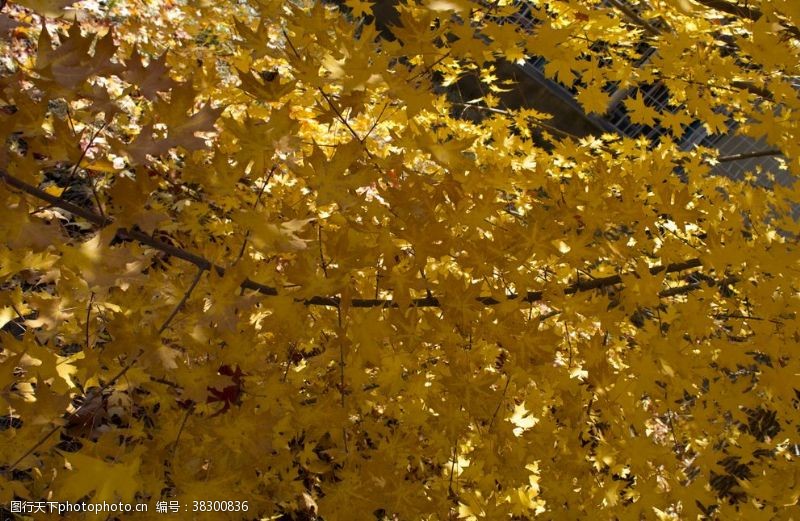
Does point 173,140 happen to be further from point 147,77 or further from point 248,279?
point 248,279

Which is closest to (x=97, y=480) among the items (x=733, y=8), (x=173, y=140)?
(x=173, y=140)

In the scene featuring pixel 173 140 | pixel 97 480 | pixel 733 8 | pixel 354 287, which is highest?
pixel 733 8

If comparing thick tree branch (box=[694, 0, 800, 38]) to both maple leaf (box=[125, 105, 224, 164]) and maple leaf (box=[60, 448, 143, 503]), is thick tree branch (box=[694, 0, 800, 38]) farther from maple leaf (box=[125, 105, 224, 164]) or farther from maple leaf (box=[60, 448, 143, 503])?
maple leaf (box=[60, 448, 143, 503])

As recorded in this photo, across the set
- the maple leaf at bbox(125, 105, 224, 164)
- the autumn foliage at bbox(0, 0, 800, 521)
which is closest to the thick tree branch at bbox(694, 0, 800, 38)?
the autumn foliage at bbox(0, 0, 800, 521)

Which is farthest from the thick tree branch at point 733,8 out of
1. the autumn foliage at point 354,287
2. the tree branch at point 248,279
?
the tree branch at point 248,279

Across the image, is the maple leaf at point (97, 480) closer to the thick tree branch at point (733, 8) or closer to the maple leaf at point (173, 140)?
the maple leaf at point (173, 140)

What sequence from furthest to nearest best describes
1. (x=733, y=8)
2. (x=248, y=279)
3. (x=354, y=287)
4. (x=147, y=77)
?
1. (x=733, y=8)
2. (x=354, y=287)
3. (x=248, y=279)
4. (x=147, y=77)

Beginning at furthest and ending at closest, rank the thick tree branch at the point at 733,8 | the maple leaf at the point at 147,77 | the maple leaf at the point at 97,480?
the thick tree branch at the point at 733,8 < the maple leaf at the point at 147,77 < the maple leaf at the point at 97,480

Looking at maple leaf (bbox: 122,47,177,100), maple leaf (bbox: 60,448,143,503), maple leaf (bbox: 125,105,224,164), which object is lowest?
maple leaf (bbox: 60,448,143,503)

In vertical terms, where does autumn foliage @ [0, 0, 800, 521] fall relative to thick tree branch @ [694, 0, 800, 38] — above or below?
below

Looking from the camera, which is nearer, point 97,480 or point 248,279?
point 97,480

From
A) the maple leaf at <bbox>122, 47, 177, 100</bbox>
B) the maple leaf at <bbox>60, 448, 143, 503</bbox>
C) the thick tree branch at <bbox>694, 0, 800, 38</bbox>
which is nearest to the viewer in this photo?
the maple leaf at <bbox>60, 448, 143, 503</bbox>

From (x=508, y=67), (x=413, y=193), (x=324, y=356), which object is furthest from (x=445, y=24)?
(x=508, y=67)

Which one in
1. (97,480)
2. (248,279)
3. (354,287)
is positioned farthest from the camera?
(354,287)
